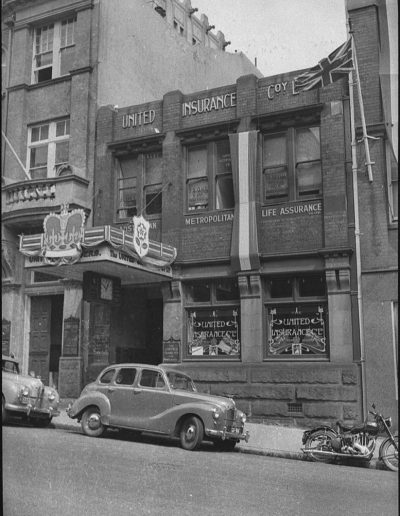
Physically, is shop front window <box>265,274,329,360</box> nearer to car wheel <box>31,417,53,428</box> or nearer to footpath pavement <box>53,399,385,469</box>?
footpath pavement <box>53,399,385,469</box>

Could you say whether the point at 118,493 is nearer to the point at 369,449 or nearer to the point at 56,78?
the point at 369,449

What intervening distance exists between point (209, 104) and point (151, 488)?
12.0 metres

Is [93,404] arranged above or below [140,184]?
below

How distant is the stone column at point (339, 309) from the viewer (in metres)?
13.2

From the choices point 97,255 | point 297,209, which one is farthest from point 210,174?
point 97,255

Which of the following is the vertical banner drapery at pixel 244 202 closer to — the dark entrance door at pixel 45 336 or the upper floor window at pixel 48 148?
the upper floor window at pixel 48 148

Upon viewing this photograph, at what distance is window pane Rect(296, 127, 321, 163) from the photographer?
48.0 ft

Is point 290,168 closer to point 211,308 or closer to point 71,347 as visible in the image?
point 211,308

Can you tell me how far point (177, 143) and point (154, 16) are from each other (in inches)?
277

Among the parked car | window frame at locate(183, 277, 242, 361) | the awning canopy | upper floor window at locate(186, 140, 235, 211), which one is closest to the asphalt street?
the parked car

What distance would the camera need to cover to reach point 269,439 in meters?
12.3

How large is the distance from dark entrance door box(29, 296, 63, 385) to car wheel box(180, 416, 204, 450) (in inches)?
278

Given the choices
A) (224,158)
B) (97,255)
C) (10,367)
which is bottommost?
(10,367)

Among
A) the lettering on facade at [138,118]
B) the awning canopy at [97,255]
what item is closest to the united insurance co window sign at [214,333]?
the awning canopy at [97,255]
